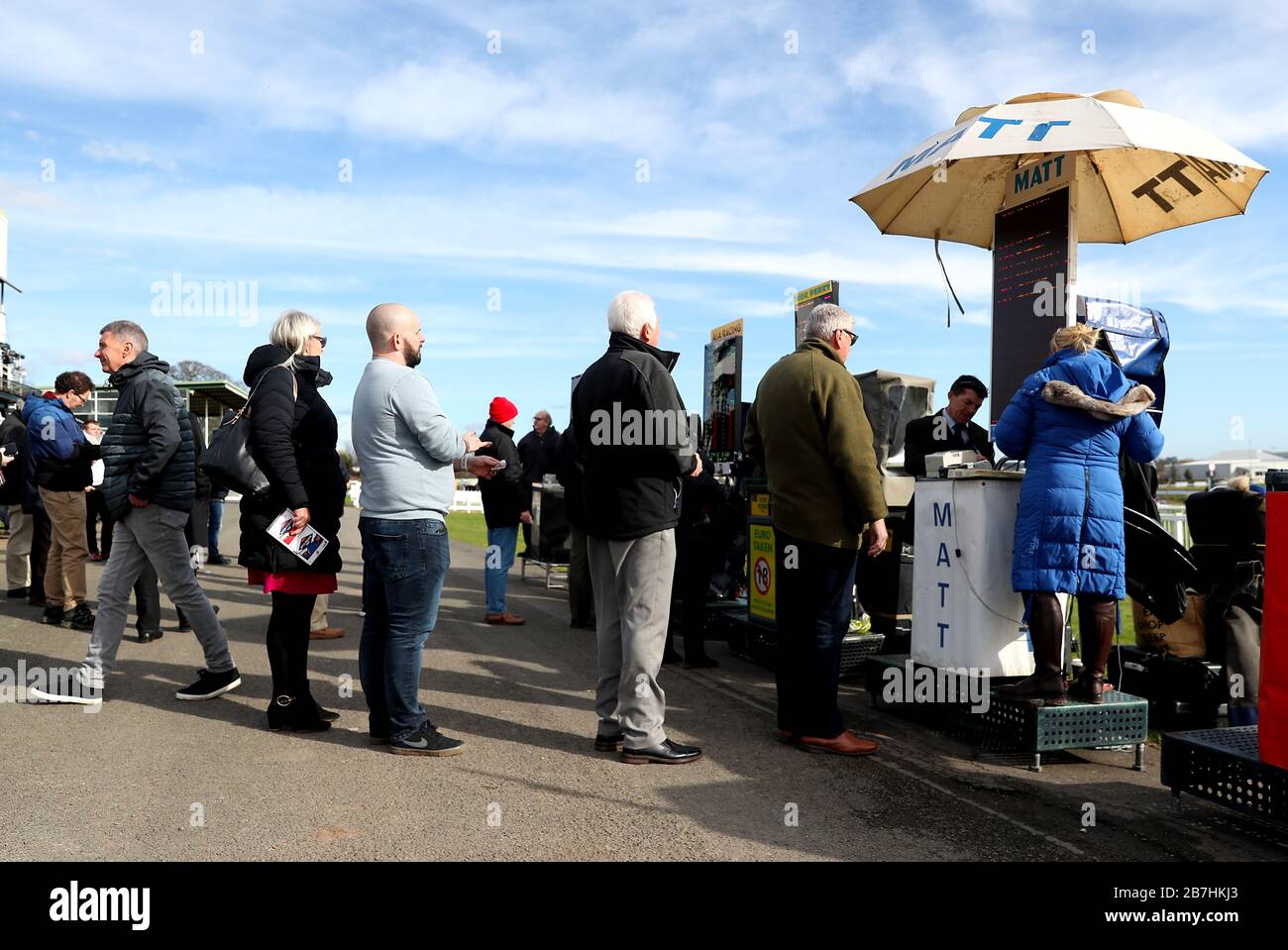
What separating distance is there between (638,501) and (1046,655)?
6.80 ft

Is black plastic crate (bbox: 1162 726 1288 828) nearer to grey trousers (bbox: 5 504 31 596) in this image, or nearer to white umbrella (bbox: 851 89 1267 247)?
white umbrella (bbox: 851 89 1267 247)

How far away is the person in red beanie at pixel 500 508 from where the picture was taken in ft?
28.9

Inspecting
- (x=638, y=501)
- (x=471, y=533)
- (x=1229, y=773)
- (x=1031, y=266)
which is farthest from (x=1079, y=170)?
(x=471, y=533)

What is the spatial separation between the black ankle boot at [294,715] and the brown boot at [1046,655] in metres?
3.50

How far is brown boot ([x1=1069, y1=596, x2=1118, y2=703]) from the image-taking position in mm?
4617

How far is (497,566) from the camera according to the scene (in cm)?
898

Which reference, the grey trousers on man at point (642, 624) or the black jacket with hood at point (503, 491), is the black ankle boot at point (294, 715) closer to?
the grey trousers on man at point (642, 624)

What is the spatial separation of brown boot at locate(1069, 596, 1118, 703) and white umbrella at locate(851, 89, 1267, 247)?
2434mm

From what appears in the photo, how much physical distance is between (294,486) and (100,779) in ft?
5.13

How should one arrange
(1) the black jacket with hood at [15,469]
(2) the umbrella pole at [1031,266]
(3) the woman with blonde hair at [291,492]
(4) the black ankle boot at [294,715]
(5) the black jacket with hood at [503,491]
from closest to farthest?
(3) the woman with blonde hair at [291,492], (4) the black ankle boot at [294,715], (2) the umbrella pole at [1031,266], (5) the black jacket with hood at [503,491], (1) the black jacket with hood at [15,469]

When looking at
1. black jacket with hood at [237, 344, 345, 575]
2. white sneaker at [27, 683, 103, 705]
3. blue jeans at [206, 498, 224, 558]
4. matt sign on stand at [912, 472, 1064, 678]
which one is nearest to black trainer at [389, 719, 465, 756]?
black jacket with hood at [237, 344, 345, 575]

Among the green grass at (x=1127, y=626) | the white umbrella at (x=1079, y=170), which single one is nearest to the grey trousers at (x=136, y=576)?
the white umbrella at (x=1079, y=170)

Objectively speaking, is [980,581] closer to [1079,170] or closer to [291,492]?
[291,492]
